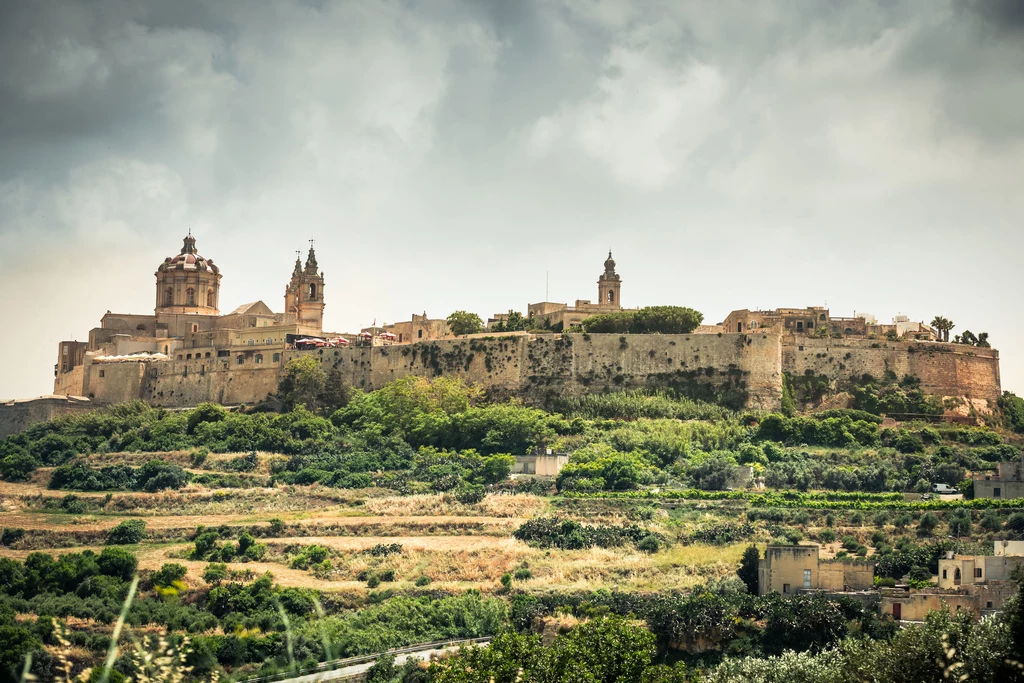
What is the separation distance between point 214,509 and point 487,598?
15.7 metres

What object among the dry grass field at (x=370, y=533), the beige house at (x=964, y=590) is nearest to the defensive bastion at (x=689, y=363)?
the dry grass field at (x=370, y=533)

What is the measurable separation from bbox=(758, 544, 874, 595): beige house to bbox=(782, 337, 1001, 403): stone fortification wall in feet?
84.8

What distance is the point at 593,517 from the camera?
181 feet

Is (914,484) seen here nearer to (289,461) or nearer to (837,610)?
(837,610)

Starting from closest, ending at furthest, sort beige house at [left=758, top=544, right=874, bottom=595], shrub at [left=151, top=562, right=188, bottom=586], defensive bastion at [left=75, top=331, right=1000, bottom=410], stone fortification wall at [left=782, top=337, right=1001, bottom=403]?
beige house at [left=758, top=544, right=874, bottom=595]
shrub at [left=151, top=562, right=188, bottom=586]
defensive bastion at [left=75, top=331, right=1000, bottom=410]
stone fortification wall at [left=782, top=337, right=1001, bottom=403]

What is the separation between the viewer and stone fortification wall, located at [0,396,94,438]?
244 ft

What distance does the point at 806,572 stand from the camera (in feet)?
151

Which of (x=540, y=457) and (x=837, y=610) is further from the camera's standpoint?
(x=540, y=457)

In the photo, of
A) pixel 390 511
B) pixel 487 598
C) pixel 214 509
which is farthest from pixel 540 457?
pixel 487 598

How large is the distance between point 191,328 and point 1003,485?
42.1 meters

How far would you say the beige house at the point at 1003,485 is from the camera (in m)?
54.9

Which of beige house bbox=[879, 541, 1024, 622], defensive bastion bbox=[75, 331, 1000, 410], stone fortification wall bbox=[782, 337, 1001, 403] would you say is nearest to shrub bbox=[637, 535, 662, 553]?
beige house bbox=[879, 541, 1024, 622]

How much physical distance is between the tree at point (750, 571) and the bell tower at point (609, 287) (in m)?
33.0

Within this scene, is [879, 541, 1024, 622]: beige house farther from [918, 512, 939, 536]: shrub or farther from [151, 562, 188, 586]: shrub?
[151, 562, 188, 586]: shrub
